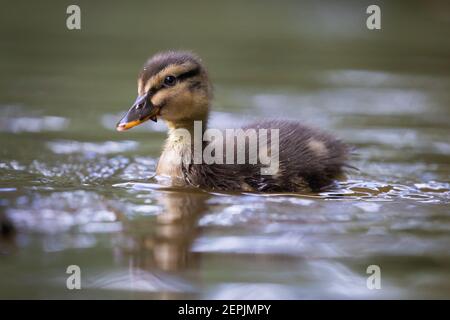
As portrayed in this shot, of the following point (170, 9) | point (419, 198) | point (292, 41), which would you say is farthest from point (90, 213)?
point (170, 9)

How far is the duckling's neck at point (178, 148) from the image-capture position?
465 cm

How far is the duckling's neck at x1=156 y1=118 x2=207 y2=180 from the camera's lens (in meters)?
4.65

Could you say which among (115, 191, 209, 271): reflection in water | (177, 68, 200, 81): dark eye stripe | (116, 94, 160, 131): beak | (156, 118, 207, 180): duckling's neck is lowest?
(115, 191, 209, 271): reflection in water

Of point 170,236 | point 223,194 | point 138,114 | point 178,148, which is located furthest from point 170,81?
point 170,236

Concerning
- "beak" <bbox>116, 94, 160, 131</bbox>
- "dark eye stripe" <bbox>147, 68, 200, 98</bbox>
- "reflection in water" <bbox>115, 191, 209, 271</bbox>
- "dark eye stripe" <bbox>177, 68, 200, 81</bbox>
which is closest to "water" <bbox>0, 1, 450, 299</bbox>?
"reflection in water" <bbox>115, 191, 209, 271</bbox>

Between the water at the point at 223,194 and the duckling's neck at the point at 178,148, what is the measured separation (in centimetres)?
12

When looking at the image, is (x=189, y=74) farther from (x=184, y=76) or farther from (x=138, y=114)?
(x=138, y=114)

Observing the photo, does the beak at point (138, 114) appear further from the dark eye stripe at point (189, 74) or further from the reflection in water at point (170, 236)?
the reflection in water at point (170, 236)

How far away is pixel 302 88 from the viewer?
783 cm

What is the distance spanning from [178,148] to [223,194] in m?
0.51

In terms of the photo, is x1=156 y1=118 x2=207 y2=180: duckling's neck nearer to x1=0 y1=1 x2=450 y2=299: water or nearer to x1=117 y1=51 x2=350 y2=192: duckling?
x1=117 y1=51 x2=350 y2=192: duckling
